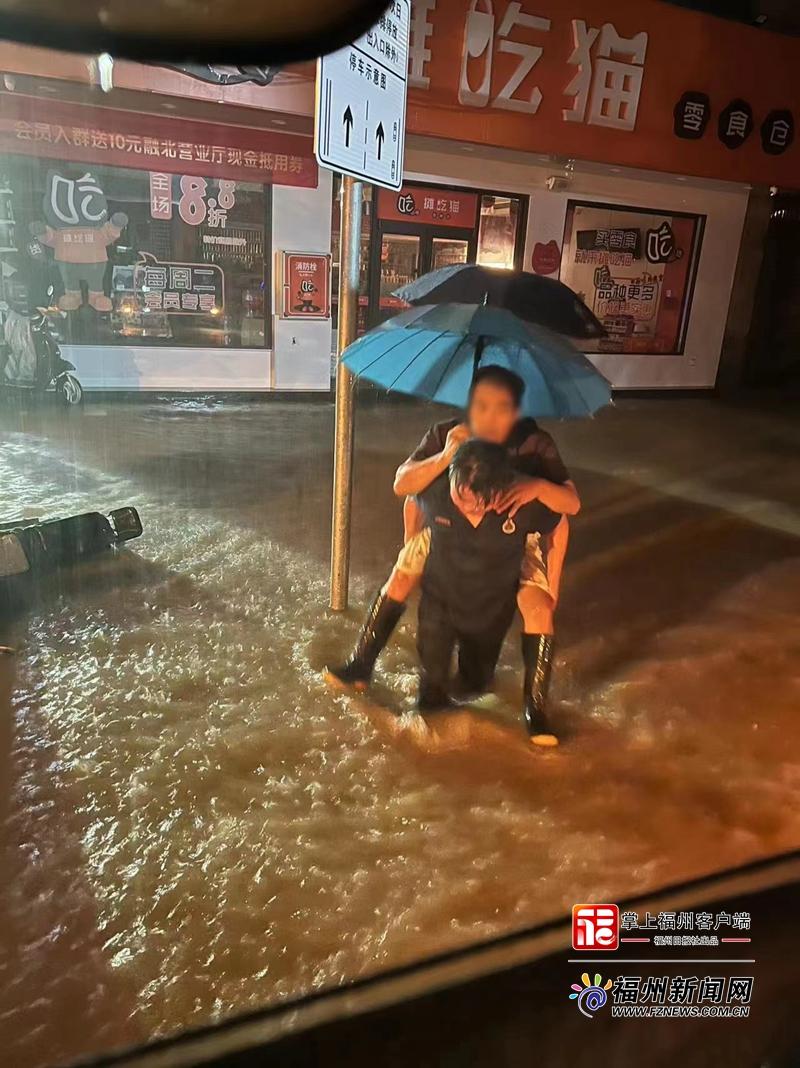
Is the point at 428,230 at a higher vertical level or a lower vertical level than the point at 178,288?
higher

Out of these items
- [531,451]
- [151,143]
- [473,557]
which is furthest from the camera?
[151,143]

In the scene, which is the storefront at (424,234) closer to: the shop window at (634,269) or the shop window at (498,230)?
the shop window at (498,230)

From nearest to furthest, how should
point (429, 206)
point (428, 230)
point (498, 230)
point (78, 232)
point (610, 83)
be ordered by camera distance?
point (78, 232) < point (610, 83) < point (429, 206) < point (428, 230) < point (498, 230)

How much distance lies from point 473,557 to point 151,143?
27.8ft

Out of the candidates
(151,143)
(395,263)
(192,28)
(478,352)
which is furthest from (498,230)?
(192,28)

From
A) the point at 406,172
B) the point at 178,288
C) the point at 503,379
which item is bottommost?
the point at 178,288

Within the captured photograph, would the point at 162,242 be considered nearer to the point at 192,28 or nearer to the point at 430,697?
the point at 430,697

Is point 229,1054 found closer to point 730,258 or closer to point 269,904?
point 269,904

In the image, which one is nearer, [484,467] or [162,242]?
[484,467]

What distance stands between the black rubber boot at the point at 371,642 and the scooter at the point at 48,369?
7215 mm

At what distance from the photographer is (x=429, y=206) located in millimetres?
11242

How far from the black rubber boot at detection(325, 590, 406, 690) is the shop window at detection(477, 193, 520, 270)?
9.14 metres

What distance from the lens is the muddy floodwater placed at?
230 cm

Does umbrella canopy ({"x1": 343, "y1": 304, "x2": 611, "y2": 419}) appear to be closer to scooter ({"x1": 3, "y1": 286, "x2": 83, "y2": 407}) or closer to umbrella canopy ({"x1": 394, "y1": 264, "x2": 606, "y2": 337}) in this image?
umbrella canopy ({"x1": 394, "y1": 264, "x2": 606, "y2": 337})
